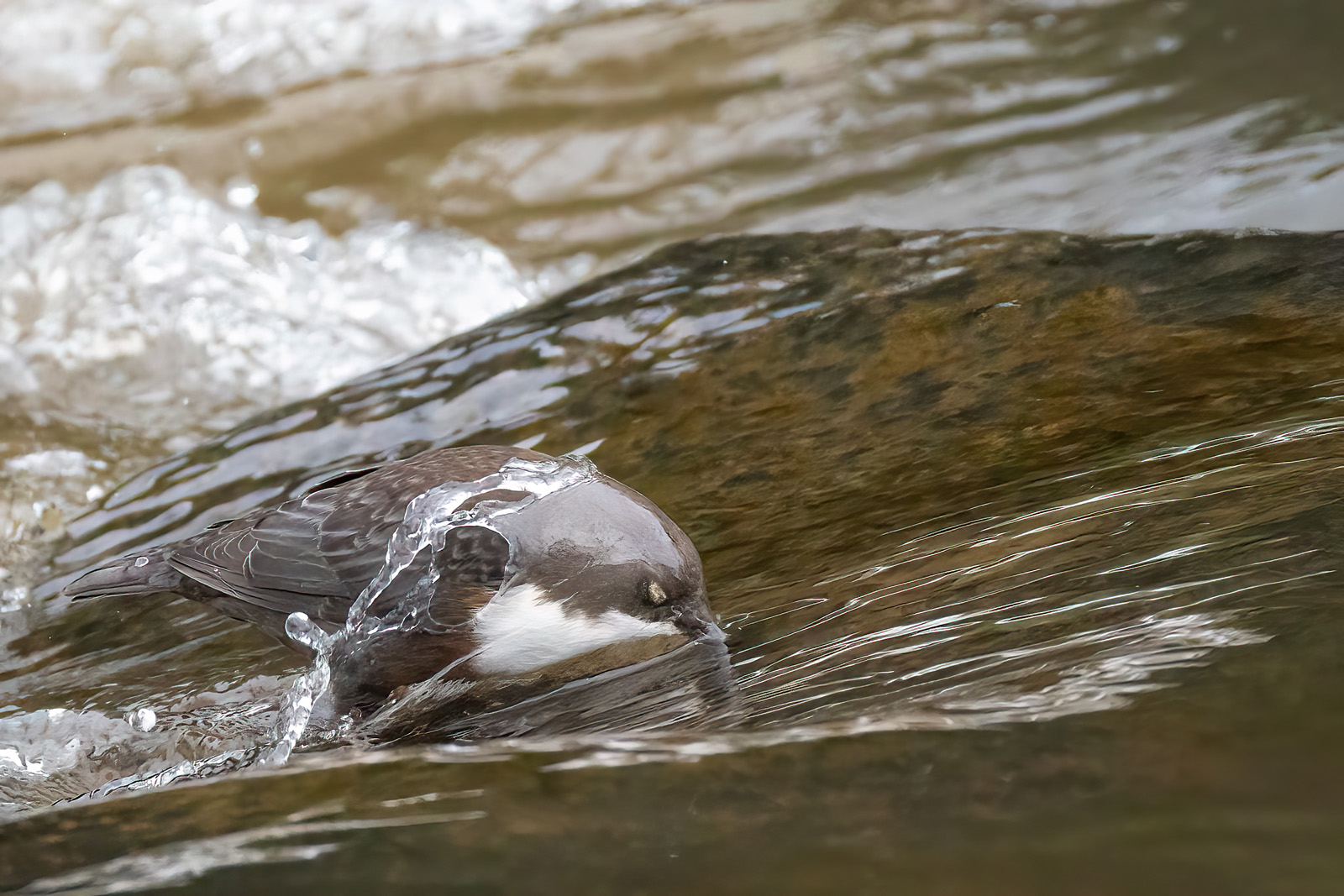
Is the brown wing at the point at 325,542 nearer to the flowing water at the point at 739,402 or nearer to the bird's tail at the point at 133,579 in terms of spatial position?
the bird's tail at the point at 133,579

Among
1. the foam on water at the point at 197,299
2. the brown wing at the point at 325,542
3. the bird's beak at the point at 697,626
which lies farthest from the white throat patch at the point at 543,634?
the foam on water at the point at 197,299

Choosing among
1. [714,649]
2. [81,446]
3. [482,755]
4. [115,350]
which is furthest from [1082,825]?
[115,350]

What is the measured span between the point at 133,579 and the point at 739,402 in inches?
86.1

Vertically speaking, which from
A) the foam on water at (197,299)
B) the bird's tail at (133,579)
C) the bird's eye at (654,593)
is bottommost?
the bird's eye at (654,593)

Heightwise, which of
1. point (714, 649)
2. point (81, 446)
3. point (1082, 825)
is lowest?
point (714, 649)

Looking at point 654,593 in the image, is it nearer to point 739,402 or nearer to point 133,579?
point 739,402

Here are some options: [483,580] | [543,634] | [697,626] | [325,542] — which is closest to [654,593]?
[697,626]

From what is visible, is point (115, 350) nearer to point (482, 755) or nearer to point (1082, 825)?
point (482, 755)

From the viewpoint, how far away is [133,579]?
3.76m

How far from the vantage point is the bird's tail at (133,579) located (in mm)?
3750

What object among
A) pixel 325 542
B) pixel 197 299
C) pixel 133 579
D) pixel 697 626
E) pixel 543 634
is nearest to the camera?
pixel 697 626

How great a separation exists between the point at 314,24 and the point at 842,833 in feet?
20.7

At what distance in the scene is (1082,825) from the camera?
1.35m

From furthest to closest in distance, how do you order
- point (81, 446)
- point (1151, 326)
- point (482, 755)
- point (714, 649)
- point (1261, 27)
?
point (1261, 27) < point (81, 446) < point (1151, 326) < point (714, 649) < point (482, 755)
